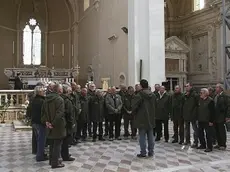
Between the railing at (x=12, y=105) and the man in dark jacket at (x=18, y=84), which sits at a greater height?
the man in dark jacket at (x=18, y=84)

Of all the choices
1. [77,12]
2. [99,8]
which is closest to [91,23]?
[99,8]

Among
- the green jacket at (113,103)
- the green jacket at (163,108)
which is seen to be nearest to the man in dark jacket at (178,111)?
the green jacket at (163,108)

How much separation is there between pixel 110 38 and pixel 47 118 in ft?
33.2

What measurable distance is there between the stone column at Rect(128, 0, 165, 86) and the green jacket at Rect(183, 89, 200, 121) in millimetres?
5246

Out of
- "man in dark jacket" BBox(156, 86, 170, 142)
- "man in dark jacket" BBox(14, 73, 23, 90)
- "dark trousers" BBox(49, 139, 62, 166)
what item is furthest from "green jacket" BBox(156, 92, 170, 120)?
"man in dark jacket" BBox(14, 73, 23, 90)

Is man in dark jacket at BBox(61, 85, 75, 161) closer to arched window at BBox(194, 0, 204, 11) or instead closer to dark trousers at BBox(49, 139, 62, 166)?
dark trousers at BBox(49, 139, 62, 166)

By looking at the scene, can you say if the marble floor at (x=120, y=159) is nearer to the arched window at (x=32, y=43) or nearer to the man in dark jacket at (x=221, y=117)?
the man in dark jacket at (x=221, y=117)

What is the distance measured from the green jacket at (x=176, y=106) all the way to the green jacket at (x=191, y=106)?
273 millimetres

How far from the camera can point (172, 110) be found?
804 cm

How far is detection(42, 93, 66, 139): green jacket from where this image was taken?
5.37 m

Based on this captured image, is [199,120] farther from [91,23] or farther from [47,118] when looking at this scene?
[91,23]

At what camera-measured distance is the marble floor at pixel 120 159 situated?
5.53 metres

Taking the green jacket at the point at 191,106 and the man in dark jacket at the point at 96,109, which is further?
the man in dark jacket at the point at 96,109

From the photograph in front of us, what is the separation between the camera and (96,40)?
17.7 metres
